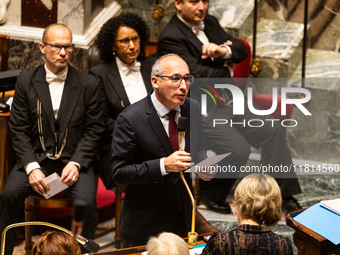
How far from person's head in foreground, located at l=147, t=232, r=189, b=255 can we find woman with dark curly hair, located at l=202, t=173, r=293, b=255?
0.27 metres

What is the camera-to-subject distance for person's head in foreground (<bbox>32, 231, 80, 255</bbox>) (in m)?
1.76

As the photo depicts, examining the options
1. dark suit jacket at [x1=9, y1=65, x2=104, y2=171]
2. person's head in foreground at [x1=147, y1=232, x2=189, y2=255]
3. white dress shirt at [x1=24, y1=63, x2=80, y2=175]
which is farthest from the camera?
white dress shirt at [x1=24, y1=63, x2=80, y2=175]

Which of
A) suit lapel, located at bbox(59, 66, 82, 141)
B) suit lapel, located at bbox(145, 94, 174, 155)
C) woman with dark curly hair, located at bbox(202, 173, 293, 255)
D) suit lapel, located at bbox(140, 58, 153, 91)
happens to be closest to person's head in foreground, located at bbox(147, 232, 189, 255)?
woman with dark curly hair, located at bbox(202, 173, 293, 255)

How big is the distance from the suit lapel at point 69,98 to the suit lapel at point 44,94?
0.23ft

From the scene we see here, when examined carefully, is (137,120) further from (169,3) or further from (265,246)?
(169,3)

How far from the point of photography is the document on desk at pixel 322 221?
2278 millimetres

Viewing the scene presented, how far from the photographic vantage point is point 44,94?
3.45 m

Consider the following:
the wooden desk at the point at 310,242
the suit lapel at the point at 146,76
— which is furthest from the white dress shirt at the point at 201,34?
the wooden desk at the point at 310,242

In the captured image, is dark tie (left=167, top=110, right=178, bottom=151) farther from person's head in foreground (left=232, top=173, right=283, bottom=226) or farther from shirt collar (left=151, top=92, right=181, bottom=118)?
person's head in foreground (left=232, top=173, right=283, bottom=226)

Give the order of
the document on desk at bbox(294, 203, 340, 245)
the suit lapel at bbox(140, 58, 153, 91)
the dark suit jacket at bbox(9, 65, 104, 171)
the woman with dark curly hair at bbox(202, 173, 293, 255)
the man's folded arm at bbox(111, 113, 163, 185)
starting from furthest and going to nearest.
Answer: the suit lapel at bbox(140, 58, 153, 91) → the dark suit jacket at bbox(9, 65, 104, 171) → the man's folded arm at bbox(111, 113, 163, 185) → the document on desk at bbox(294, 203, 340, 245) → the woman with dark curly hair at bbox(202, 173, 293, 255)

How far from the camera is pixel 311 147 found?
5016 mm

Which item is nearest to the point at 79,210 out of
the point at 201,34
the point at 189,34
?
the point at 189,34

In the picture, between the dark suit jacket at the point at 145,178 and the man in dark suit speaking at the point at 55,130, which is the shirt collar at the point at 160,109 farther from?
the man in dark suit speaking at the point at 55,130

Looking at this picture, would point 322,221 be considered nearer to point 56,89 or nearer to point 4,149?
point 56,89
